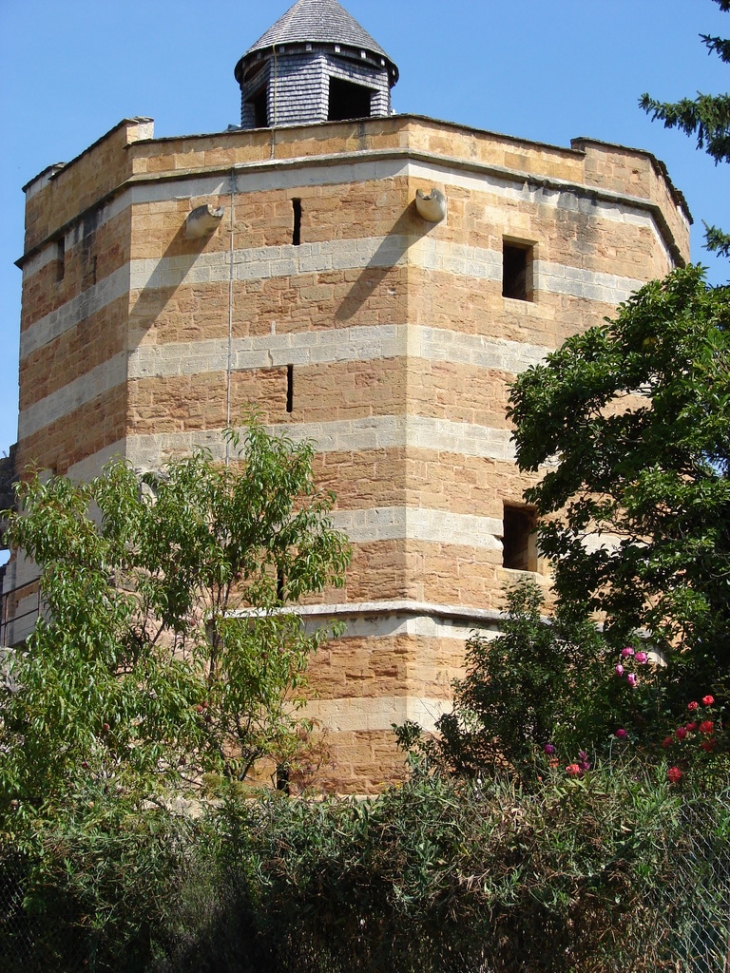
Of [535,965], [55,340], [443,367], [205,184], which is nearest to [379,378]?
[443,367]

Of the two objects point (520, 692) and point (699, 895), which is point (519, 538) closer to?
point (520, 692)

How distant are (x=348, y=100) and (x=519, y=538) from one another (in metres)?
8.43

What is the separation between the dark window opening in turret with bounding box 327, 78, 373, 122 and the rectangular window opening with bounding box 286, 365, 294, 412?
647 centimetres

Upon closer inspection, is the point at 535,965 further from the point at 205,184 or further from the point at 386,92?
the point at 386,92

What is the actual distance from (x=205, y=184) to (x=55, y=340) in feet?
9.43

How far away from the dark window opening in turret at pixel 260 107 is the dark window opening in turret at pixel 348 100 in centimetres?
90

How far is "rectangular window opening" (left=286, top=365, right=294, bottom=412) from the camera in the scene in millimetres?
18156

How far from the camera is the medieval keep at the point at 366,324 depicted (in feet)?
56.7

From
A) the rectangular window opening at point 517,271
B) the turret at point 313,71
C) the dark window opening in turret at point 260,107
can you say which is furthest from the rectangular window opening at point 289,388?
the dark window opening in turret at point 260,107

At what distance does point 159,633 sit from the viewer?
13805mm

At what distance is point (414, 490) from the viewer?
57.3ft

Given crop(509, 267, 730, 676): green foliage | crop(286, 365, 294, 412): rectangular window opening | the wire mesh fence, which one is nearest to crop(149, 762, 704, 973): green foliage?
the wire mesh fence

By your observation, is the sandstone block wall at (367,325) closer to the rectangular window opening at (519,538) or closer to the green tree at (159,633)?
the rectangular window opening at (519,538)

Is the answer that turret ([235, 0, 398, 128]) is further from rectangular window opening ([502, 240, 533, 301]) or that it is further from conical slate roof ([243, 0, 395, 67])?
rectangular window opening ([502, 240, 533, 301])
